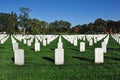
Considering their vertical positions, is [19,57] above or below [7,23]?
below

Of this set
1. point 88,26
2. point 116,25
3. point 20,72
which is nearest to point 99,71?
point 20,72

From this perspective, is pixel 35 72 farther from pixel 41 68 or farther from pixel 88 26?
pixel 88 26

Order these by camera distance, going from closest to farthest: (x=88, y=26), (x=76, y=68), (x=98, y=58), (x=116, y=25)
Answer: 1. (x=76, y=68)
2. (x=98, y=58)
3. (x=88, y=26)
4. (x=116, y=25)

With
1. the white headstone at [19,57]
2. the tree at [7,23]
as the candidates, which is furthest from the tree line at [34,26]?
the white headstone at [19,57]

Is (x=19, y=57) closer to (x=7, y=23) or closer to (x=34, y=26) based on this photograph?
(x=34, y=26)

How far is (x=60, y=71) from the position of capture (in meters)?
12.6

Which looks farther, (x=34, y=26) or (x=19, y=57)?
(x=34, y=26)

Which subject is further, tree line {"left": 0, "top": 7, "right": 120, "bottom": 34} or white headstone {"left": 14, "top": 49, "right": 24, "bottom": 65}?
tree line {"left": 0, "top": 7, "right": 120, "bottom": 34}

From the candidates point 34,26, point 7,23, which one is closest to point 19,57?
point 34,26

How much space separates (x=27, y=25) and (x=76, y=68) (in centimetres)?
10794

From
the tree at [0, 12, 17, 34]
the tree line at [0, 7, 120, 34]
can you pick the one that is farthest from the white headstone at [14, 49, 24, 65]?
the tree at [0, 12, 17, 34]

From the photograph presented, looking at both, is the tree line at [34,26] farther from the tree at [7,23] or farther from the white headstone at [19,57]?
the white headstone at [19,57]

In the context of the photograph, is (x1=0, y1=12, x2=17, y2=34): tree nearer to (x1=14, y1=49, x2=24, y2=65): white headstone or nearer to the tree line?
the tree line

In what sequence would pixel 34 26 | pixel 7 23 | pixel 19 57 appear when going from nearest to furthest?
pixel 19 57, pixel 34 26, pixel 7 23
